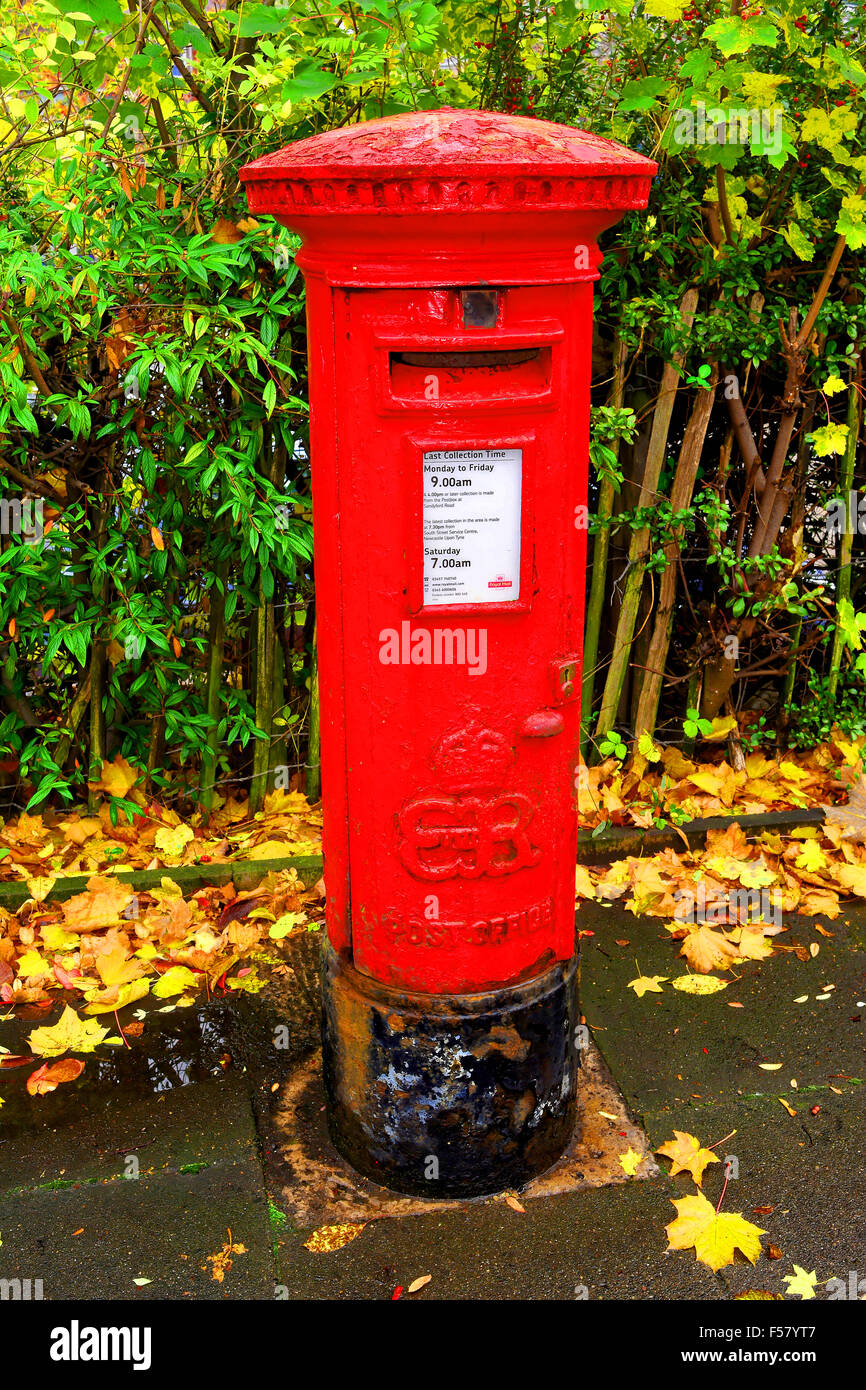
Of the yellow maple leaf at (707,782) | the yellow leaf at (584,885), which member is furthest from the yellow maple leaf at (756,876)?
the yellow leaf at (584,885)

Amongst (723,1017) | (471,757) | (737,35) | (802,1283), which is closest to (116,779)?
(471,757)

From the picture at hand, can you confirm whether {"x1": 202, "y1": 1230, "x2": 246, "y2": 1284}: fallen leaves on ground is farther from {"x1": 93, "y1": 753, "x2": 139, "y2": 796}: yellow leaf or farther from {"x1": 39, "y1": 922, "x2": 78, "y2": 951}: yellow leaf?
{"x1": 93, "y1": 753, "x2": 139, "y2": 796}: yellow leaf

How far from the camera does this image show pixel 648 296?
12.4 ft

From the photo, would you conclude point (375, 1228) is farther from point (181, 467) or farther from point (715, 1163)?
point (181, 467)

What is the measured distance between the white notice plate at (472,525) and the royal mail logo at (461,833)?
42 cm

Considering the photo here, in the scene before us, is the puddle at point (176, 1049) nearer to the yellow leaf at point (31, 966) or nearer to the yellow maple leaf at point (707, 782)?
the yellow leaf at point (31, 966)

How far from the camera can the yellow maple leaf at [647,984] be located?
3.45 m

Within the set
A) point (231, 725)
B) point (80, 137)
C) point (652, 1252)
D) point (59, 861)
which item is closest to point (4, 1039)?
point (59, 861)

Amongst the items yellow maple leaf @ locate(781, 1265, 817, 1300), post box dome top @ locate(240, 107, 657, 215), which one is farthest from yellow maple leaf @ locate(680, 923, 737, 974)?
post box dome top @ locate(240, 107, 657, 215)

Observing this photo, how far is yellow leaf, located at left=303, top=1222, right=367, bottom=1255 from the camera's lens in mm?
2590
